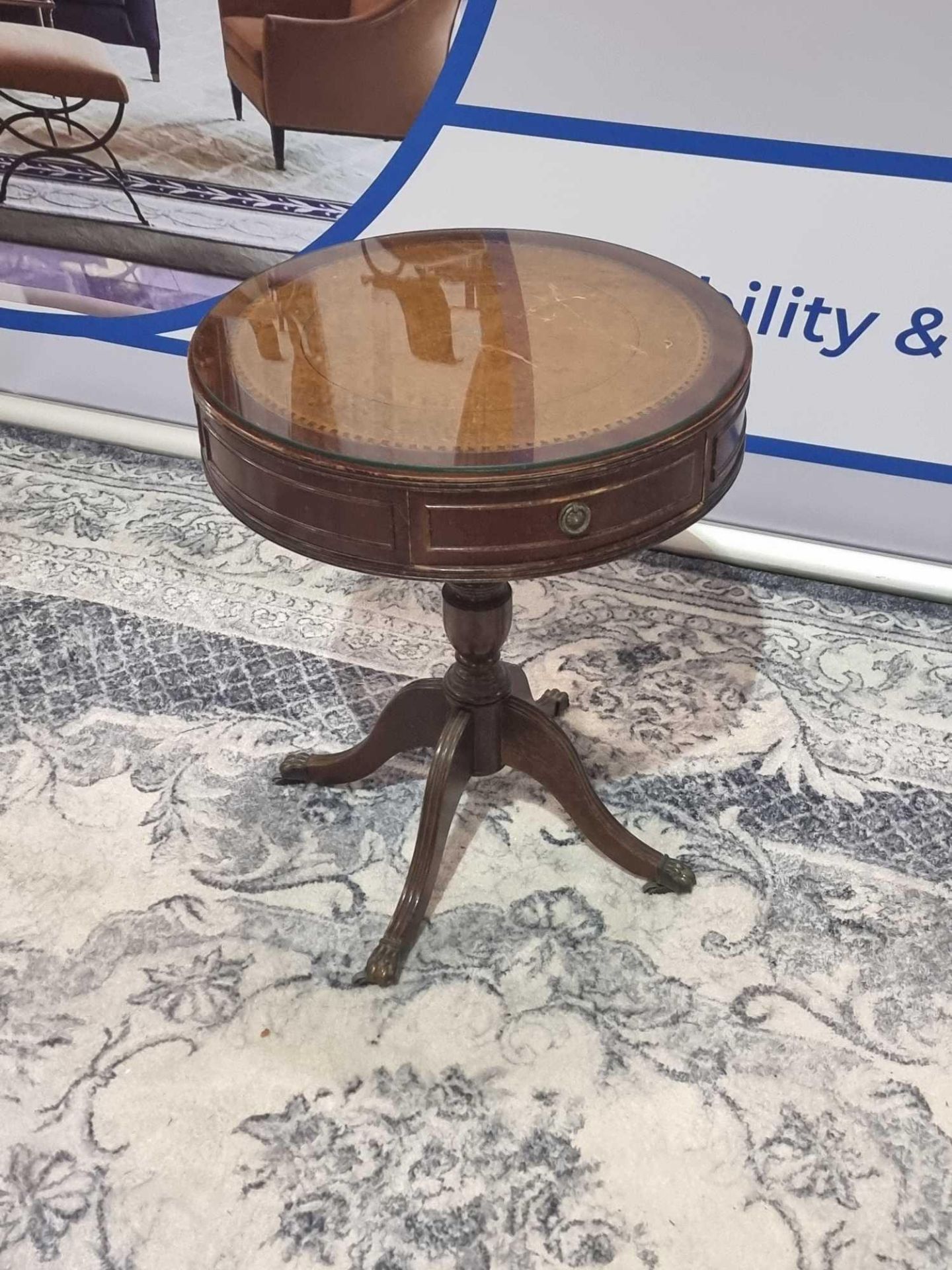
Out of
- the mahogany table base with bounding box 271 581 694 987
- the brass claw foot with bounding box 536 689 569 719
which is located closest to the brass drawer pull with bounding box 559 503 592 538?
the mahogany table base with bounding box 271 581 694 987

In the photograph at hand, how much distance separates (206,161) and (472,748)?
165cm

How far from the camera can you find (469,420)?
4.42 ft

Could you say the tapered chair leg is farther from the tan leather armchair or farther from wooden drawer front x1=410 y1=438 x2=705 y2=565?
wooden drawer front x1=410 y1=438 x2=705 y2=565

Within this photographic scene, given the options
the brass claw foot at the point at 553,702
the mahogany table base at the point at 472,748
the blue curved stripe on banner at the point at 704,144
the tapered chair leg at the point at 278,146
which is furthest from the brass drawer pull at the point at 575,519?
the tapered chair leg at the point at 278,146

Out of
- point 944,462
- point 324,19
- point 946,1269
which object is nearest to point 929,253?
point 944,462

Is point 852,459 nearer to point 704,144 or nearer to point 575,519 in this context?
point 704,144

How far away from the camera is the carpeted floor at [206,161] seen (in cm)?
252

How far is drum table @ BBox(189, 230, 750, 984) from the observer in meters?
1.30

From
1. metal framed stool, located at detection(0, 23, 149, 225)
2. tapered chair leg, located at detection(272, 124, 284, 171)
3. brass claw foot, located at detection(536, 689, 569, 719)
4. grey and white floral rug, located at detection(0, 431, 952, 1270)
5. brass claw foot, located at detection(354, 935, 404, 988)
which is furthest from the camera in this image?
metal framed stool, located at detection(0, 23, 149, 225)

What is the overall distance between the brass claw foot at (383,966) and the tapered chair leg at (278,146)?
1.78 meters

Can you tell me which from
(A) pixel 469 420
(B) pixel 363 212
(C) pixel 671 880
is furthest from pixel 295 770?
(B) pixel 363 212

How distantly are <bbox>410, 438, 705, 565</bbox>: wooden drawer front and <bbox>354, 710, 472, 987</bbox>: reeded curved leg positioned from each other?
53 centimetres

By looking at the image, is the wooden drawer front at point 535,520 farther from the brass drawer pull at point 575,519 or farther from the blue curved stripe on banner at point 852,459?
the blue curved stripe on banner at point 852,459

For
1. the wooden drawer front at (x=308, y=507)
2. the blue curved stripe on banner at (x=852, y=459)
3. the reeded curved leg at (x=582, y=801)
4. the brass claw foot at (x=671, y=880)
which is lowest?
the brass claw foot at (x=671, y=880)
